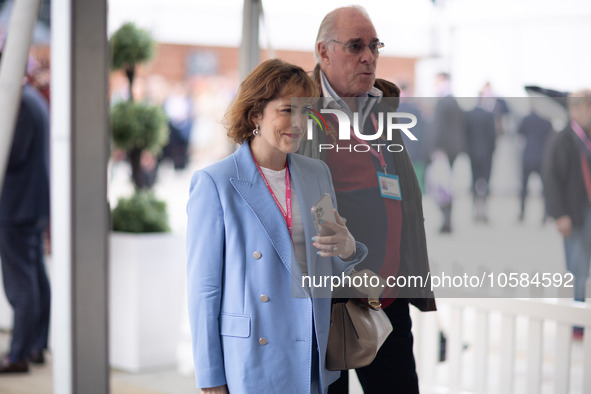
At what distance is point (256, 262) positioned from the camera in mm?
1718

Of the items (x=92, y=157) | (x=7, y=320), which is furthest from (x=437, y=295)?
(x=7, y=320)

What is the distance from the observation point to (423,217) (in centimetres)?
194

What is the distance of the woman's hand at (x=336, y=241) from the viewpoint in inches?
70.4

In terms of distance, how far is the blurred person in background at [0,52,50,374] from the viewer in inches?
156

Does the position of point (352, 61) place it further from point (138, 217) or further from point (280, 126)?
point (138, 217)

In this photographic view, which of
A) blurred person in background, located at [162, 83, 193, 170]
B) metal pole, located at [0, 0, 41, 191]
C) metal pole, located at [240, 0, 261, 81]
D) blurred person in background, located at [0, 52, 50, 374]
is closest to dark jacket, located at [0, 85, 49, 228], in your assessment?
blurred person in background, located at [0, 52, 50, 374]

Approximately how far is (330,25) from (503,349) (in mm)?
1471

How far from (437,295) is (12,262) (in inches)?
112

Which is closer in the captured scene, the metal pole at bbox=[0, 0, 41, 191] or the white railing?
the white railing

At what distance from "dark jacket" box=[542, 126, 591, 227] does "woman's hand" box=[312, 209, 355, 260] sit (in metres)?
0.61

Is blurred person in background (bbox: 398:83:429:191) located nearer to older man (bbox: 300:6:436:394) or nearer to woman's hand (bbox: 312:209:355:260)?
older man (bbox: 300:6:436:394)

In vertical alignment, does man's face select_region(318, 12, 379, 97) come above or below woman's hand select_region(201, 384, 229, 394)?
above

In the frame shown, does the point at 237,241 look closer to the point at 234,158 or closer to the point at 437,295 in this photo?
the point at 234,158

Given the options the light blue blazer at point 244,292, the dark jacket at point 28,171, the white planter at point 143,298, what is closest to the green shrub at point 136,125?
the dark jacket at point 28,171
